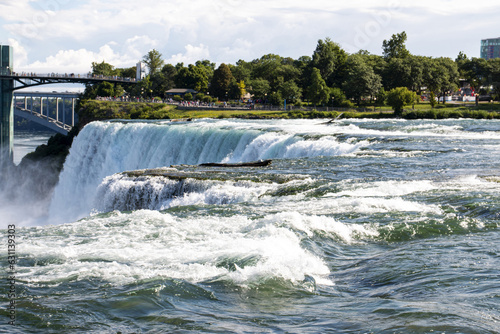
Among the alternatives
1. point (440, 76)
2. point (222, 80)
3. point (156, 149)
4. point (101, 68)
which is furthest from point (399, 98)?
point (101, 68)

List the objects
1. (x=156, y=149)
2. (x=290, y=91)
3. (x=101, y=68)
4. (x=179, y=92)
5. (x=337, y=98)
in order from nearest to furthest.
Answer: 1. (x=156, y=149)
2. (x=337, y=98)
3. (x=290, y=91)
4. (x=179, y=92)
5. (x=101, y=68)

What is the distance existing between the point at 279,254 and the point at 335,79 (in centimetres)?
7615

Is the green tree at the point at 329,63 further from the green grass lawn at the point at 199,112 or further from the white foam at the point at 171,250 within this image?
the white foam at the point at 171,250

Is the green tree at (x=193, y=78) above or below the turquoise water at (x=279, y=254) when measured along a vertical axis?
above

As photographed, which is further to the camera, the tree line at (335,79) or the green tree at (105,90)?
the green tree at (105,90)

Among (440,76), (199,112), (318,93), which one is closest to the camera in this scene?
(199,112)

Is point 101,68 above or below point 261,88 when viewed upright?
above

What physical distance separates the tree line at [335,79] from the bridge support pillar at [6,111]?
1920cm

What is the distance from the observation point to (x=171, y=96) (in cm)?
9319

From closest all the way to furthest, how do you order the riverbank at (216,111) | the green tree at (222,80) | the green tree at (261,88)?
the riverbank at (216,111) < the green tree at (261,88) < the green tree at (222,80)

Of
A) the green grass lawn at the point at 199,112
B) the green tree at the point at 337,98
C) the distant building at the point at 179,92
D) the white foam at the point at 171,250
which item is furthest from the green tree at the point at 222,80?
the white foam at the point at 171,250

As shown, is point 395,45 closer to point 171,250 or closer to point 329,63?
point 329,63

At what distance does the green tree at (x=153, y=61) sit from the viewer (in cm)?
11281

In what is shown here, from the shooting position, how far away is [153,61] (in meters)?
113
